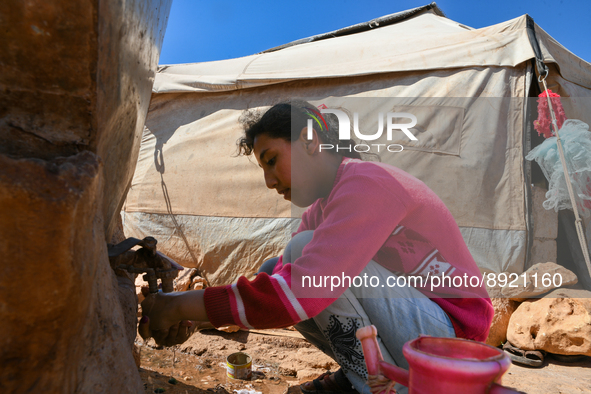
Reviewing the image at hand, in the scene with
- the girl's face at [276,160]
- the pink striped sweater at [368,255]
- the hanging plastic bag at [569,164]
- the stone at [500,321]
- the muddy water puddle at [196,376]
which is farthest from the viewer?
the hanging plastic bag at [569,164]

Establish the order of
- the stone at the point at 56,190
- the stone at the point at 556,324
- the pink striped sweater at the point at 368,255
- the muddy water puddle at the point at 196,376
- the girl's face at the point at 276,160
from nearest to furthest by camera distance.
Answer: the stone at the point at 56,190 < the pink striped sweater at the point at 368,255 < the girl's face at the point at 276,160 < the muddy water puddle at the point at 196,376 < the stone at the point at 556,324

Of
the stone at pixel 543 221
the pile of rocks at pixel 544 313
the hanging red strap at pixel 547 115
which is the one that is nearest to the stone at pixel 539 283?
the pile of rocks at pixel 544 313

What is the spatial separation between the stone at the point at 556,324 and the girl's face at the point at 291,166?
211 cm

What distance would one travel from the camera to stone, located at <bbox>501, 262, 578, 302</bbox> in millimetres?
2699

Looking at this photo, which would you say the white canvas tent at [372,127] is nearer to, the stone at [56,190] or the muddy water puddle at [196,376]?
the muddy water puddle at [196,376]

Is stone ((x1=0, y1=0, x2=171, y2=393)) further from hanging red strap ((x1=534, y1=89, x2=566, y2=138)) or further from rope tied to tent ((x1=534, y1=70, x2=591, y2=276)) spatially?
hanging red strap ((x1=534, y1=89, x2=566, y2=138))

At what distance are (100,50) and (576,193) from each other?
3.41 metres

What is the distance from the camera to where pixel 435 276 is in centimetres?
125

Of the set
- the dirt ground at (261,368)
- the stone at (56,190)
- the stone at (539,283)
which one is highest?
the stone at (56,190)

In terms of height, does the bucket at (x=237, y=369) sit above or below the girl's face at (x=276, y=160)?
below

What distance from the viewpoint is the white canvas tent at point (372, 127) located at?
10.1ft

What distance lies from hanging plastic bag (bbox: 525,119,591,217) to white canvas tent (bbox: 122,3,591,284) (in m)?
0.15

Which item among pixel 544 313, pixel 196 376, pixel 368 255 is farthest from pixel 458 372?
pixel 544 313

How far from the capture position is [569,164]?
2.92m
